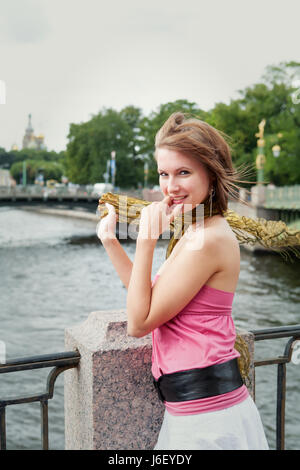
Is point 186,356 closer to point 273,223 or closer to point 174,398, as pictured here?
point 174,398

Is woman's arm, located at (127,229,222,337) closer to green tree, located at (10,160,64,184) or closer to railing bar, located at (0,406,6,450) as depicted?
railing bar, located at (0,406,6,450)

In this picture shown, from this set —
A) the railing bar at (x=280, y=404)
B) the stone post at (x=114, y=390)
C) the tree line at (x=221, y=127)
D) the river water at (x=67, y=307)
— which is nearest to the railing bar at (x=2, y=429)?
the stone post at (x=114, y=390)

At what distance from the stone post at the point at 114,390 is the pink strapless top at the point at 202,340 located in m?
0.41

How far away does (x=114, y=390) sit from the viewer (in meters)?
2.12

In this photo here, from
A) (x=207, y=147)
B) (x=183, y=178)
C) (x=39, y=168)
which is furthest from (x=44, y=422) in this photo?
(x=39, y=168)

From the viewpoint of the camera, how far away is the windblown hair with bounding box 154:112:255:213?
5.52ft

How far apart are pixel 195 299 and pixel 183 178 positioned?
355 mm

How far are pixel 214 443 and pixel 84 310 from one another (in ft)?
60.5

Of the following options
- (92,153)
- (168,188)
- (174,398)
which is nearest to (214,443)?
(174,398)

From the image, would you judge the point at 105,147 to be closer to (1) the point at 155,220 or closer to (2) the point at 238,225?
(2) the point at 238,225

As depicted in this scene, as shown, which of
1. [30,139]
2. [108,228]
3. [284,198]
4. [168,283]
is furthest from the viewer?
[30,139]

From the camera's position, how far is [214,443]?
1664mm

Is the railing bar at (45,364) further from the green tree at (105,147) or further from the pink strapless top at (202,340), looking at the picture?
the green tree at (105,147)

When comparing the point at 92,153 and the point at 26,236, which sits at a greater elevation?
the point at 92,153
